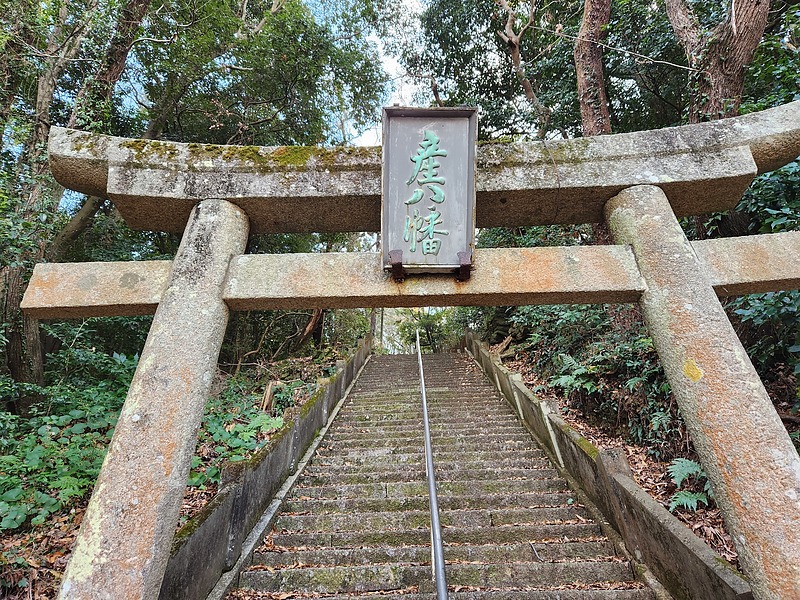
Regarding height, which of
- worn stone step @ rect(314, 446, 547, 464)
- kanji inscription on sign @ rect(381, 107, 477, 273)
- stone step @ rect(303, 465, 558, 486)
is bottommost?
stone step @ rect(303, 465, 558, 486)

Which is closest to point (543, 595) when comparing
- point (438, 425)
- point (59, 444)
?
point (438, 425)

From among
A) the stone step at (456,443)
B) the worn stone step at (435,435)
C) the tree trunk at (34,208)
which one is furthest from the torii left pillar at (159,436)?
the worn stone step at (435,435)

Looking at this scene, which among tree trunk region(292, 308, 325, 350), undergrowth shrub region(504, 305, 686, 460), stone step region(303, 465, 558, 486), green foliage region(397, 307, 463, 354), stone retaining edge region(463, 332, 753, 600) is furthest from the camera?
green foliage region(397, 307, 463, 354)

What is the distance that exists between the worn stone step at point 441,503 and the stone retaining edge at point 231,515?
1.44 feet

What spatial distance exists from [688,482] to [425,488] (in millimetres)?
2404

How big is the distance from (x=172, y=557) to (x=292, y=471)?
2.37m

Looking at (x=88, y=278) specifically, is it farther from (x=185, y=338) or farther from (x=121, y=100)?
(x=121, y=100)

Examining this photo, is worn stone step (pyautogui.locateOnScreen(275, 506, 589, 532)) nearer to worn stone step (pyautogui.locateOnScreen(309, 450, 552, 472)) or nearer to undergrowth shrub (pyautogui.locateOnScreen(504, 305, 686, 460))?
worn stone step (pyautogui.locateOnScreen(309, 450, 552, 472))

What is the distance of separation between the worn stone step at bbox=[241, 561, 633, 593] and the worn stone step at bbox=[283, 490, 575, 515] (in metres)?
0.91

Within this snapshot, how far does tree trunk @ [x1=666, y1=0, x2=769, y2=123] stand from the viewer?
387 centimetres

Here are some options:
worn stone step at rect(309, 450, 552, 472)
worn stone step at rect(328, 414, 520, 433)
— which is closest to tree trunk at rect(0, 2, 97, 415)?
worn stone step at rect(309, 450, 552, 472)

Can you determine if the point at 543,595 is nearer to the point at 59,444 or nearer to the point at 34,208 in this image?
the point at 59,444

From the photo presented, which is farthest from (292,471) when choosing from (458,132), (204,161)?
(458,132)

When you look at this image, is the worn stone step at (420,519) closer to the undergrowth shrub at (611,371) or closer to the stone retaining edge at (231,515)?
the stone retaining edge at (231,515)
